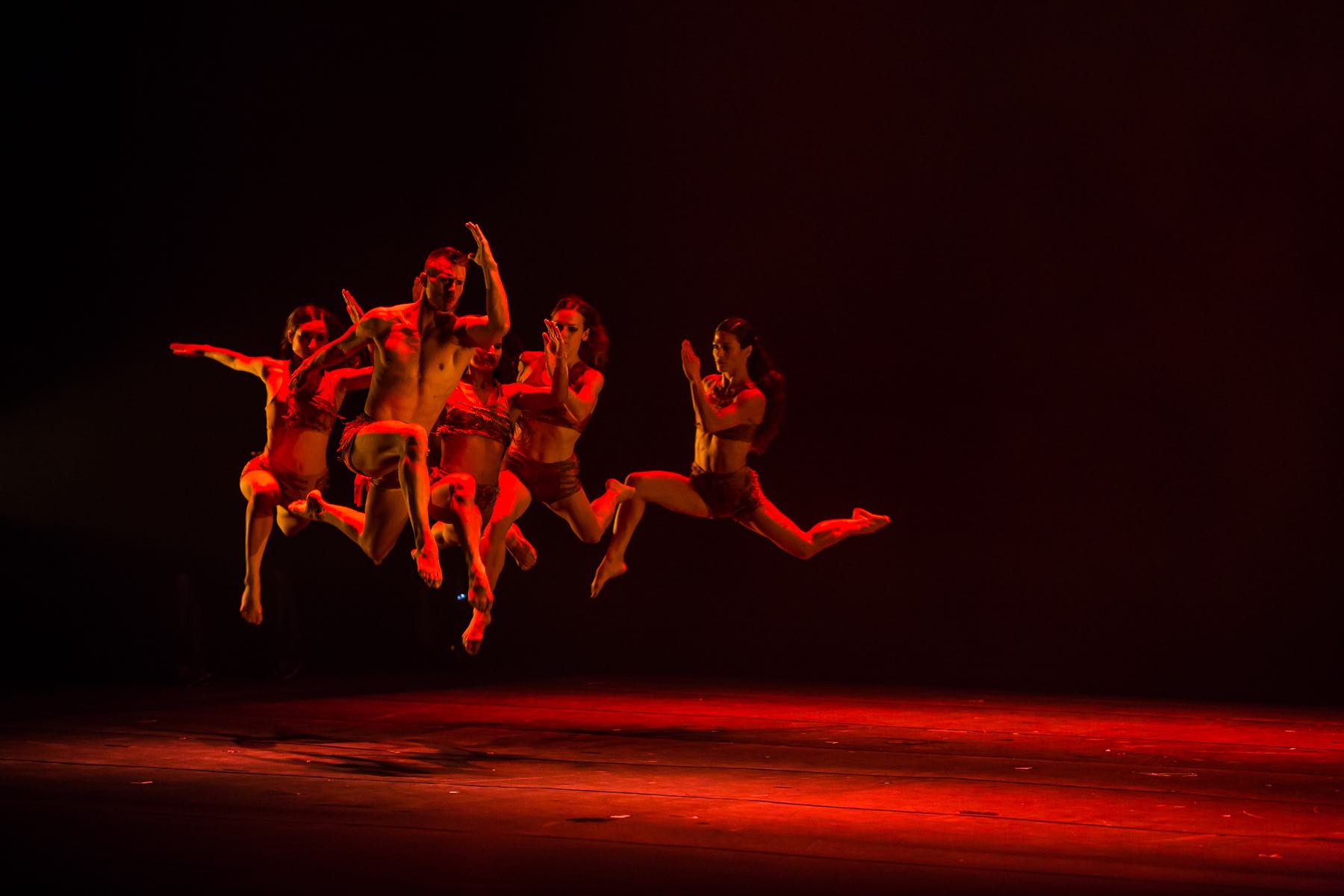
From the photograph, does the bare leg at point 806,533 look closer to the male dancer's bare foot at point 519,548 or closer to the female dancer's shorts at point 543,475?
the female dancer's shorts at point 543,475

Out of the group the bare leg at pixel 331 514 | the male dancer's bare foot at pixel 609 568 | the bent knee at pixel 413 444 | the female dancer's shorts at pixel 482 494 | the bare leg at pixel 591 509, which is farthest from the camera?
the male dancer's bare foot at pixel 609 568

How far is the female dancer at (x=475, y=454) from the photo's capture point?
6922mm

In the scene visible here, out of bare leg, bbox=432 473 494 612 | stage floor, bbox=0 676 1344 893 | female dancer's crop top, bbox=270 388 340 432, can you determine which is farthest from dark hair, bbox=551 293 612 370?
stage floor, bbox=0 676 1344 893

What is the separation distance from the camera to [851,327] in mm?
9984

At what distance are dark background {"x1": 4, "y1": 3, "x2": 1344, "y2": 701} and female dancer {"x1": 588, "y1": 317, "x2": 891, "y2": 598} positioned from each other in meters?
1.99

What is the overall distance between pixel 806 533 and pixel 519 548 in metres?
1.43

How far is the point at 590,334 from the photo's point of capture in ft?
24.2

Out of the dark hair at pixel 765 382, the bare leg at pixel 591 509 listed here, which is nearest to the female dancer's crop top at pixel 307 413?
the bare leg at pixel 591 509

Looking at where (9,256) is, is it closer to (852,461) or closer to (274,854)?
(852,461)

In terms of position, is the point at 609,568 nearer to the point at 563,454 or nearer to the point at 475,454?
the point at 563,454

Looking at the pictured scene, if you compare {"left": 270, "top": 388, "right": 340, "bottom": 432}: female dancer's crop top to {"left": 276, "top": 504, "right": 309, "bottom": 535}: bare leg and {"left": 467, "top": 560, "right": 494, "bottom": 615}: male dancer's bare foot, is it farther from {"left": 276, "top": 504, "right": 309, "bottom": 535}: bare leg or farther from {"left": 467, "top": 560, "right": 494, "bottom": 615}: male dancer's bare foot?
{"left": 467, "top": 560, "right": 494, "bottom": 615}: male dancer's bare foot

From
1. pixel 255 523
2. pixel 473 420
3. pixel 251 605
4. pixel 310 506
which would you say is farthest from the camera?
pixel 255 523

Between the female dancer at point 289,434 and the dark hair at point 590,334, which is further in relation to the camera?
the female dancer at point 289,434

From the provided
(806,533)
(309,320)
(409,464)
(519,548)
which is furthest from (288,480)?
(806,533)
